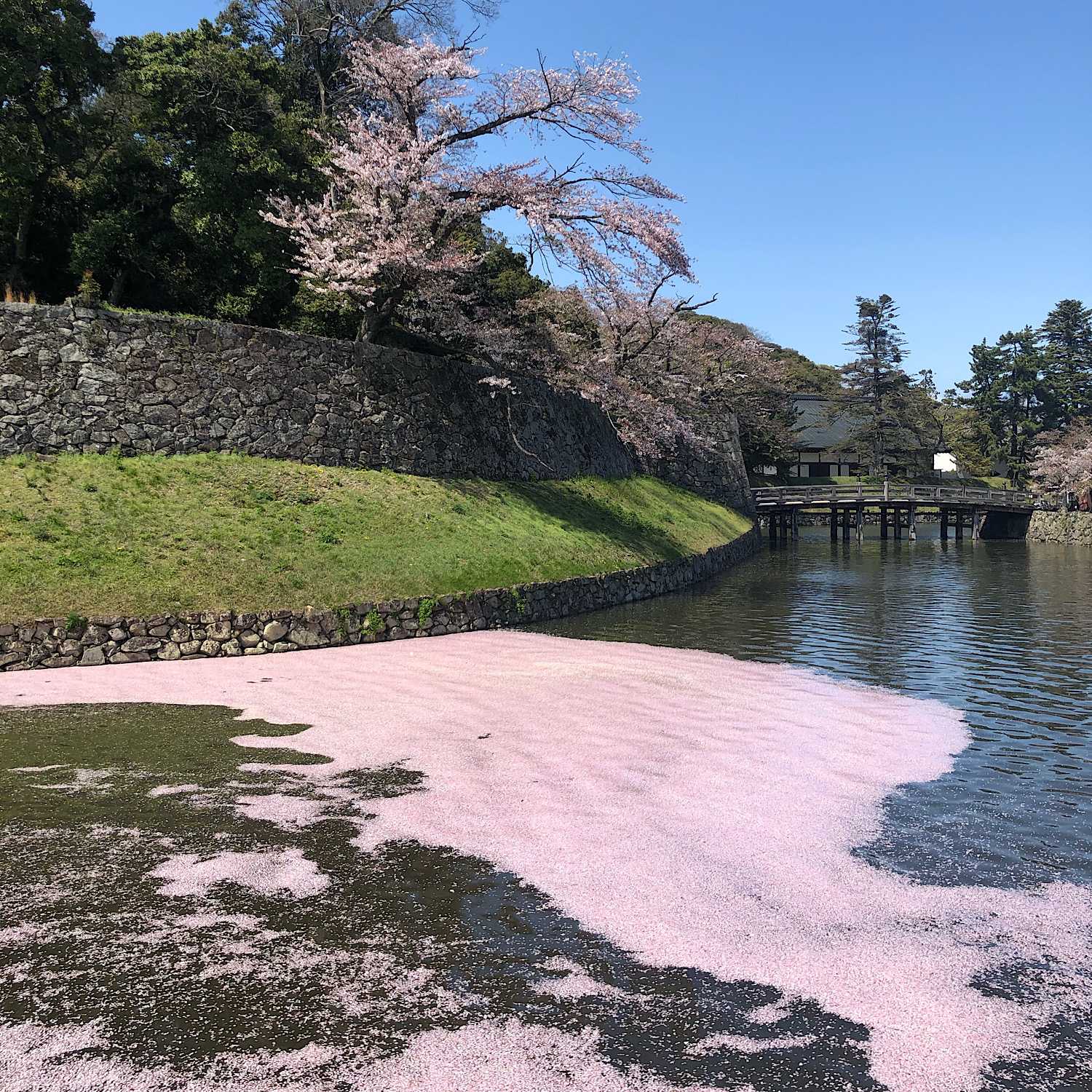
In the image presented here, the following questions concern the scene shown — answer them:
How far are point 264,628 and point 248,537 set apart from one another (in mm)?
2813

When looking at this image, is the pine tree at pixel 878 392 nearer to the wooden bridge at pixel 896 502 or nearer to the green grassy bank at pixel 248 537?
the wooden bridge at pixel 896 502

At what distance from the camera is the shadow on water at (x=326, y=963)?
423 cm

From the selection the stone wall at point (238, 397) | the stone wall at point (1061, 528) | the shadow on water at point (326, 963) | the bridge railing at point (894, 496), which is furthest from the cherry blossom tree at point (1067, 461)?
the shadow on water at point (326, 963)

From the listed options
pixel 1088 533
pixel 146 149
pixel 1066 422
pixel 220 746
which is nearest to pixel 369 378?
pixel 146 149

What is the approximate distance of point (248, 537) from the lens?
17.5m

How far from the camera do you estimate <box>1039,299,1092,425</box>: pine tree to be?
7275 cm

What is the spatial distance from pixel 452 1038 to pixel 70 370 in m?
18.9

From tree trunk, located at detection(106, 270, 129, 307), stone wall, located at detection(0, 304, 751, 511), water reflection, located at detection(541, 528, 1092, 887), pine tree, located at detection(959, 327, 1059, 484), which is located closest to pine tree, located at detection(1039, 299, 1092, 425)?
pine tree, located at detection(959, 327, 1059, 484)

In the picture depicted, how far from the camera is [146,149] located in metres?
25.4

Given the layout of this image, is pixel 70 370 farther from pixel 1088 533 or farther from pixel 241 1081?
pixel 1088 533

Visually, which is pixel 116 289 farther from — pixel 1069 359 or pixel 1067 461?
pixel 1069 359

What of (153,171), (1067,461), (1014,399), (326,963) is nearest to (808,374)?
(1014,399)

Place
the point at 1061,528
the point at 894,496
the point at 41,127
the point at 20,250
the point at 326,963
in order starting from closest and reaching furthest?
the point at 326,963 < the point at 20,250 < the point at 41,127 < the point at 1061,528 < the point at 894,496

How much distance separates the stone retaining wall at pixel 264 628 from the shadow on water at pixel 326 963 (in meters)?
7.17
